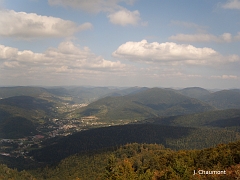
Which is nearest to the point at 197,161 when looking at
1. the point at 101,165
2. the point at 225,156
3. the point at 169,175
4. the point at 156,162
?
the point at 225,156

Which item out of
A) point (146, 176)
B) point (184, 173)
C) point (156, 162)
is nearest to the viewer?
point (184, 173)

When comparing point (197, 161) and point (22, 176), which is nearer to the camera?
point (197, 161)

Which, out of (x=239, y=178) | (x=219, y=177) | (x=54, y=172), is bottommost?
(x=54, y=172)

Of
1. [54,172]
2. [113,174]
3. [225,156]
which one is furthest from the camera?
[54,172]

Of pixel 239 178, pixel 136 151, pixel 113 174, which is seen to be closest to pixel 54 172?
pixel 136 151

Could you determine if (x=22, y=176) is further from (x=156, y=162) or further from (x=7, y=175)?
(x=156, y=162)

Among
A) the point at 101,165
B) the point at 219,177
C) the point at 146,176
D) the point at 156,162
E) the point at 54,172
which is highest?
the point at 219,177

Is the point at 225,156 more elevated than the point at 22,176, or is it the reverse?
the point at 225,156

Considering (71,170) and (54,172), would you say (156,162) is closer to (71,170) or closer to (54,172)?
(71,170)

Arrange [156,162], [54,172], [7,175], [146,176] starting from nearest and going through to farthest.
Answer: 1. [146,176]
2. [156,162]
3. [7,175]
4. [54,172]
